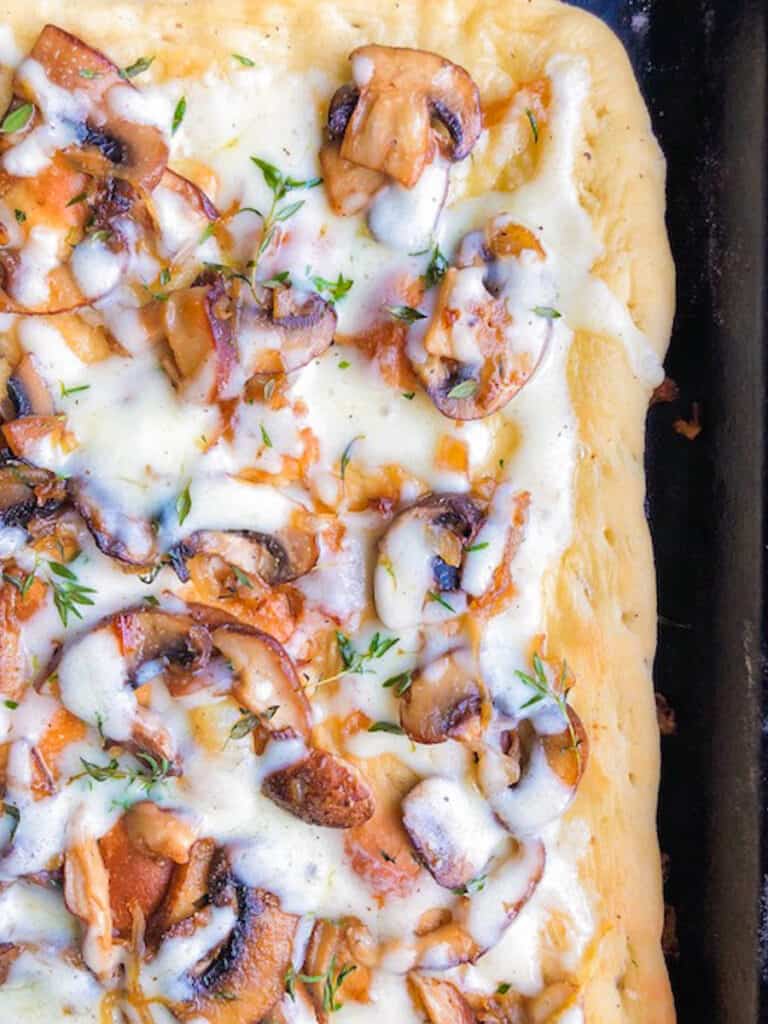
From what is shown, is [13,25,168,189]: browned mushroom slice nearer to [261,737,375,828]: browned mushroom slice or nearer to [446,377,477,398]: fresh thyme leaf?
[446,377,477,398]: fresh thyme leaf

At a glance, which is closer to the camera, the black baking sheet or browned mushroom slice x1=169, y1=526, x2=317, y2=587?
browned mushroom slice x1=169, y1=526, x2=317, y2=587

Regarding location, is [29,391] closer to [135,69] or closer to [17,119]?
[17,119]

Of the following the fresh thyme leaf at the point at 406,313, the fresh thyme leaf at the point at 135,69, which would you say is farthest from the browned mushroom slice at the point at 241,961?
the fresh thyme leaf at the point at 135,69

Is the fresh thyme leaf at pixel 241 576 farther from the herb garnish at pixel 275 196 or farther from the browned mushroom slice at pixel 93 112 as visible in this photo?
the browned mushroom slice at pixel 93 112

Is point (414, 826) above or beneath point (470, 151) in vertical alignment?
beneath

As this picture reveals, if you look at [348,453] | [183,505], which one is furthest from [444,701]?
[183,505]

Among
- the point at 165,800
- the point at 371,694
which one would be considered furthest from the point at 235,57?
the point at 165,800

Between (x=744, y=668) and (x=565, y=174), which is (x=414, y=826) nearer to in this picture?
(x=744, y=668)

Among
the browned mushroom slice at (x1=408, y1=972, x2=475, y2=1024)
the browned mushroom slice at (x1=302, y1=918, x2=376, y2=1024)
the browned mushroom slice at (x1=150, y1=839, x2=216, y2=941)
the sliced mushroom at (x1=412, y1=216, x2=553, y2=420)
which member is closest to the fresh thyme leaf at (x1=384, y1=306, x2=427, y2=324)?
the sliced mushroom at (x1=412, y1=216, x2=553, y2=420)
